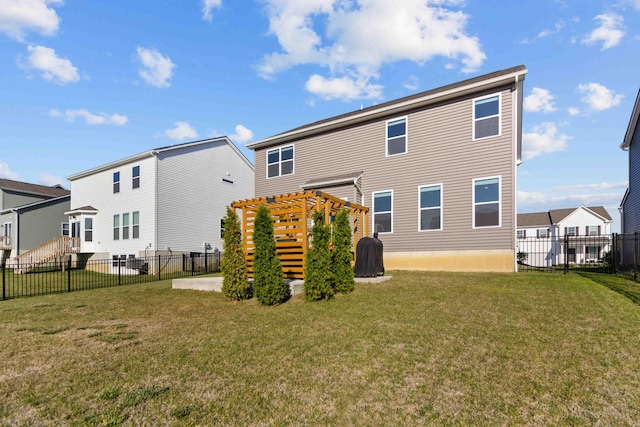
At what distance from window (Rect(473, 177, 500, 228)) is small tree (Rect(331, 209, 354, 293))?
566 cm

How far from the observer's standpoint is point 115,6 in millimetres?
11156

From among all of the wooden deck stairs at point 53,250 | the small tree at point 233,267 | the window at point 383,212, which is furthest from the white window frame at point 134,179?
the small tree at point 233,267

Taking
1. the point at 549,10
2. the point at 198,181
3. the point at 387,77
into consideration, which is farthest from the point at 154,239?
the point at 549,10

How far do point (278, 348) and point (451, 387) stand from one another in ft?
7.56

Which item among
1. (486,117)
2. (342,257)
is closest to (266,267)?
(342,257)

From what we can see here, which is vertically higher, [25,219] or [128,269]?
[25,219]

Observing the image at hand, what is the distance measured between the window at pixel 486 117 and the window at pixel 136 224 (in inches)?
729

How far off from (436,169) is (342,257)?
20.7 feet

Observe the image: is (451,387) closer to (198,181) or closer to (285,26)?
(285,26)

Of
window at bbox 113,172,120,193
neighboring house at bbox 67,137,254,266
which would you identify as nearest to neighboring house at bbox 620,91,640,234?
neighboring house at bbox 67,137,254,266

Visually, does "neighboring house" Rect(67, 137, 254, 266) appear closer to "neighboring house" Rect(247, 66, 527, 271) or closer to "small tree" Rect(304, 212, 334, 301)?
"neighboring house" Rect(247, 66, 527, 271)

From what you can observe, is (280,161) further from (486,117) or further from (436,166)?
(486,117)

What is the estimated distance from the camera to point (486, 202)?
1159cm

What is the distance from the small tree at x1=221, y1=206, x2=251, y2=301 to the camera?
8148 mm
